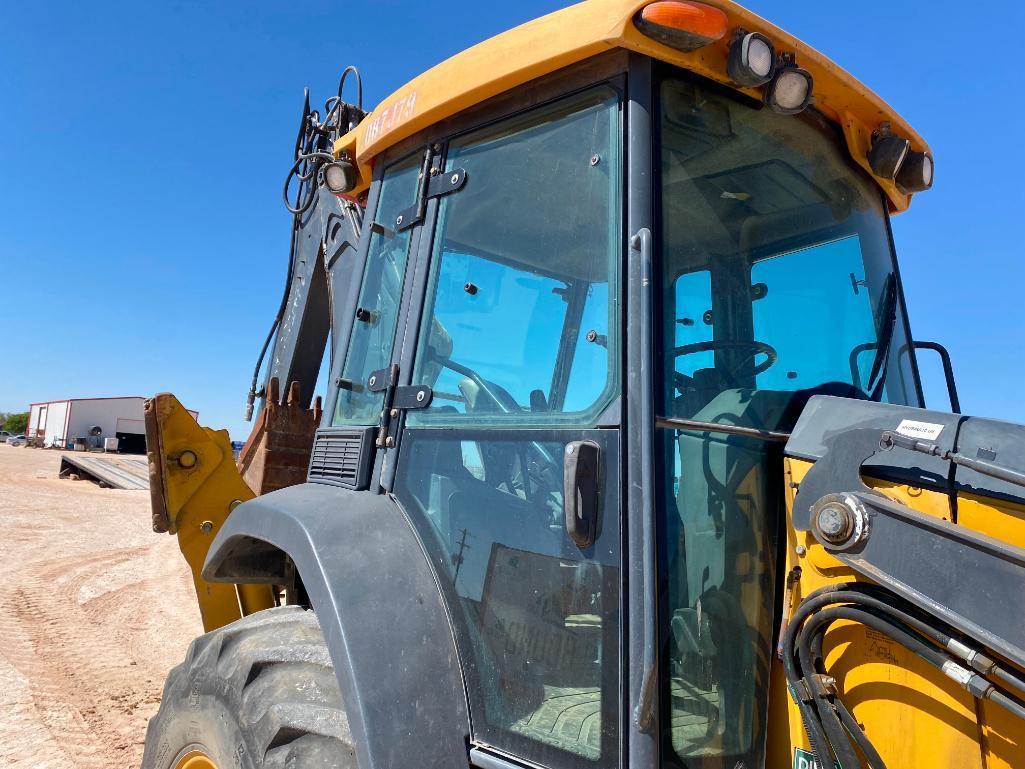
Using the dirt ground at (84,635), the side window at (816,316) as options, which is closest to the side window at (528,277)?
the side window at (816,316)

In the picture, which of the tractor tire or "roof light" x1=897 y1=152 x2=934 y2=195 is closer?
the tractor tire

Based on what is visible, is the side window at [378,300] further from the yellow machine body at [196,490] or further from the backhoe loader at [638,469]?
the yellow machine body at [196,490]

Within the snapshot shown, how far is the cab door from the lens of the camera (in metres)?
1.46

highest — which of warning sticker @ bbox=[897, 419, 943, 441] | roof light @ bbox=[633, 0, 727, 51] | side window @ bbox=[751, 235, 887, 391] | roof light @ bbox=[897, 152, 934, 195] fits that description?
roof light @ bbox=[633, 0, 727, 51]

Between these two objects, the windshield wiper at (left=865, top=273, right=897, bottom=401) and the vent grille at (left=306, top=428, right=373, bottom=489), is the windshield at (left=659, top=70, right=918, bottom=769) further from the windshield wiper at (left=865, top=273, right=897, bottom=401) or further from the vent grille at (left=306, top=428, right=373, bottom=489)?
the vent grille at (left=306, top=428, right=373, bottom=489)

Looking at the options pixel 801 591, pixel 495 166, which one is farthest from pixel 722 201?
pixel 801 591

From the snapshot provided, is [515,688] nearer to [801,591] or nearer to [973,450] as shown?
[801,591]

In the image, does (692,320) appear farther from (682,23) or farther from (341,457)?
(341,457)

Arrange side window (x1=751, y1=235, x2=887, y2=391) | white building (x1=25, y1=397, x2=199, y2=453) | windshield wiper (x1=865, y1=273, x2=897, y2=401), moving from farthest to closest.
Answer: white building (x1=25, y1=397, x2=199, y2=453) < windshield wiper (x1=865, y1=273, x2=897, y2=401) < side window (x1=751, y1=235, x2=887, y2=391)

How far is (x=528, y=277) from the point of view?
1.86 metres

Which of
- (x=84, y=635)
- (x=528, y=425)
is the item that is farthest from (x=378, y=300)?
(x=84, y=635)

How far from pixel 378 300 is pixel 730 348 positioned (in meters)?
1.09

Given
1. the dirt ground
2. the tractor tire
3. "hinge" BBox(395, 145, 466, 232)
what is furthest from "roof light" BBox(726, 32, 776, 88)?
the dirt ground

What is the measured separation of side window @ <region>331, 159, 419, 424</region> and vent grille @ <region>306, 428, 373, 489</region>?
58 mm
